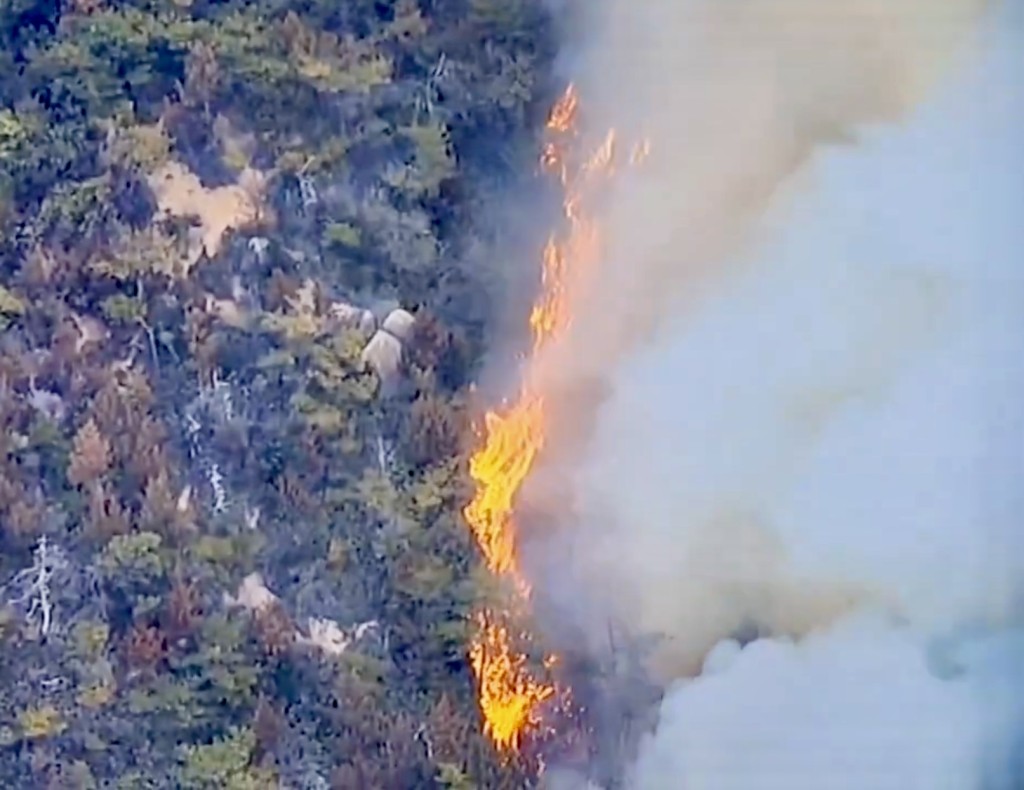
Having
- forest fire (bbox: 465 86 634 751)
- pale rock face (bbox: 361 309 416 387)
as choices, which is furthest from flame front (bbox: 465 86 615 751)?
pale rock face (bbox: 361 309 416 387)

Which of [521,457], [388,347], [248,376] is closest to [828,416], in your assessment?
[521,457]

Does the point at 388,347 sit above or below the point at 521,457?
above

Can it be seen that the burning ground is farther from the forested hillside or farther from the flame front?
the forested hillside

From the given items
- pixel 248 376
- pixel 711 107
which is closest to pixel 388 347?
pixel 248 376

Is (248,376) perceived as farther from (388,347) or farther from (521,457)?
(521,457)

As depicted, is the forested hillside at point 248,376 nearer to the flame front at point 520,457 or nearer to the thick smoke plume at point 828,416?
the flame front at point 520,457

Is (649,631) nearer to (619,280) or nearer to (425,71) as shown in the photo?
(619,280)

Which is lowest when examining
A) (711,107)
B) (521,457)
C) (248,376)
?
(521,457)

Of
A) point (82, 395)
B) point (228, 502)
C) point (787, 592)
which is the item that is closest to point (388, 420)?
point (228, 502)
